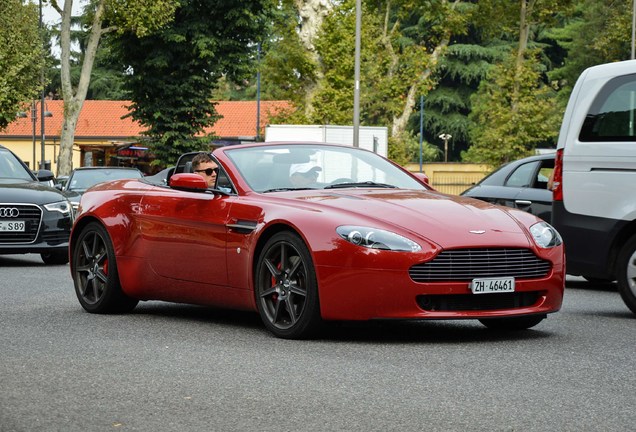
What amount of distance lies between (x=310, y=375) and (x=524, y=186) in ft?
31.9

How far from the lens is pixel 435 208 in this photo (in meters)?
9.22

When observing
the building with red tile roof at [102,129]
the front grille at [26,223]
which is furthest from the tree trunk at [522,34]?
the building with red tile roof at [102,129]

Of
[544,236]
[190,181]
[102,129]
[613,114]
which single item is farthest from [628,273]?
[102,129]

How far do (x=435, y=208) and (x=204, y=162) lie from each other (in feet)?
7.44

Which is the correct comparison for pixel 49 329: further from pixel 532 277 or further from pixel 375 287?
pixel 532 277

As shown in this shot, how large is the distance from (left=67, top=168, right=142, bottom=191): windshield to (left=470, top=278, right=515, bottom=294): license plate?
18719 mm

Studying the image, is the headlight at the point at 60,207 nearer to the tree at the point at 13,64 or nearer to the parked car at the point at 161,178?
the parked car at the point at 161,178

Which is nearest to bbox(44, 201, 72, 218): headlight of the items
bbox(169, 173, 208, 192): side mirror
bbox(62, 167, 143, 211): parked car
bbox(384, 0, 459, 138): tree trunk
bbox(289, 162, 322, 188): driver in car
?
bbox(62, 167, 143, 211): parked car

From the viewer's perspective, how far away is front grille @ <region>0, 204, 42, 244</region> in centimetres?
1816

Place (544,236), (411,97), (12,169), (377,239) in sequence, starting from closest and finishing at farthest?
(377,239), (544,236), (12,169), (411,97)

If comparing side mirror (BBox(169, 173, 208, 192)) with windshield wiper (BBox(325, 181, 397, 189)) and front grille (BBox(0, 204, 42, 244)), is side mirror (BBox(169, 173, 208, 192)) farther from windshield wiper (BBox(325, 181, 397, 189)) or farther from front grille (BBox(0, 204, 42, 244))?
front grille (BBox(0, 204, 42, 244))

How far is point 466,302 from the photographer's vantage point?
8.89 m

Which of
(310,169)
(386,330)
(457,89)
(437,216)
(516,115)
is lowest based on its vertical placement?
(386,330)

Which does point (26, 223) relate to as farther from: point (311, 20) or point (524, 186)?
point (311, 20)
